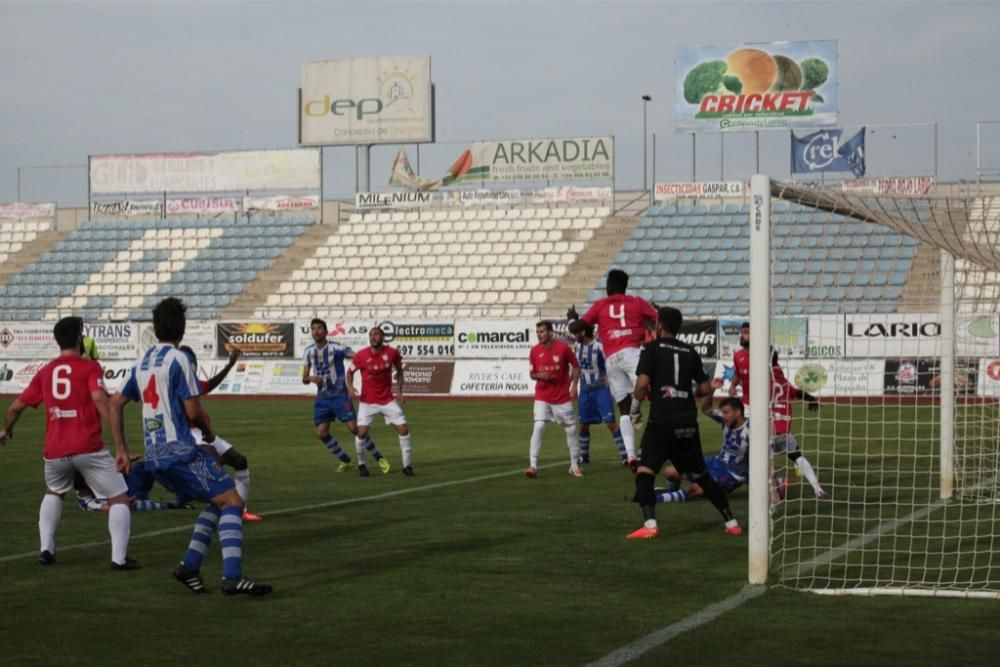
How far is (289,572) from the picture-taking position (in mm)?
10008

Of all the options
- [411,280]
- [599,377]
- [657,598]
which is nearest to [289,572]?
[657,598]

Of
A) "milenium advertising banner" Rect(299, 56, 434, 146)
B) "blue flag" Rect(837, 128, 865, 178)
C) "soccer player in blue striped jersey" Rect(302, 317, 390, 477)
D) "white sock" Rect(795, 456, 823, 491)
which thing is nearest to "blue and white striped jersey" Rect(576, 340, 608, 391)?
"soccer player in blue striped jersey" Rect(302, 317, 390, 477)

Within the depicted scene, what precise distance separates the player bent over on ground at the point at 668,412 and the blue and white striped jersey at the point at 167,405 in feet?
13.4

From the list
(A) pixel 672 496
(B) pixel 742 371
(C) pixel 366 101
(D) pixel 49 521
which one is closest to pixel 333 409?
(B) pixel 742 371

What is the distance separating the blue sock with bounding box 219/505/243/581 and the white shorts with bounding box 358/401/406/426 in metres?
9.01

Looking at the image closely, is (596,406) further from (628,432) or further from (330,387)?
(330,387)

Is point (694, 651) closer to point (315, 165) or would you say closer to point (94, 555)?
point (94, 555)

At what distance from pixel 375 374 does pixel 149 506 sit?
4.98 m

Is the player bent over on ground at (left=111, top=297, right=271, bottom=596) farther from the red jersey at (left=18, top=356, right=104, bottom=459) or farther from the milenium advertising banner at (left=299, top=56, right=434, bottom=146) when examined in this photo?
the milenium advertising banner at (left=299, top=56, right=434, bottom=146)

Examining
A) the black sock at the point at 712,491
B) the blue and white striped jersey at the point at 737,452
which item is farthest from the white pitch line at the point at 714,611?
the blue and white striped jersey at the point at 737,452

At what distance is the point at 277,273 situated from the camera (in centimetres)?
5041

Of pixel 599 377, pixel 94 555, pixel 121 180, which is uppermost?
pixel 121 180

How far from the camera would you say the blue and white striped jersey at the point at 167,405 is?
29.1 ft

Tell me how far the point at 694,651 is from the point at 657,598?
157 cm
